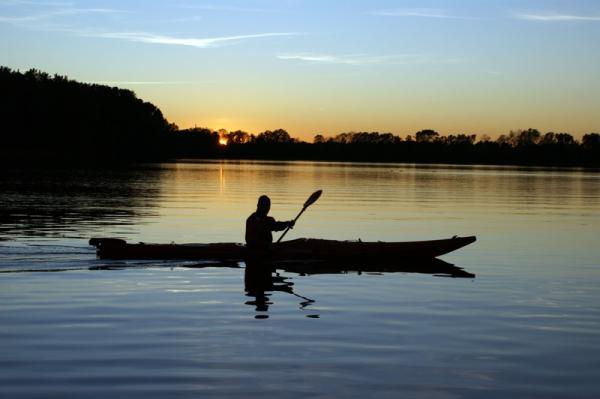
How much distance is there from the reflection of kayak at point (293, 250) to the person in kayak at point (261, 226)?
10.6 inches

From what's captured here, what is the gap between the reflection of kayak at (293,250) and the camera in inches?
699

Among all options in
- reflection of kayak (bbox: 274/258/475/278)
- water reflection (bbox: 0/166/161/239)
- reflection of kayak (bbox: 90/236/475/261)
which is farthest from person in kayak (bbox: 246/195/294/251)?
water reflection (bbox: 0/166/161/239)

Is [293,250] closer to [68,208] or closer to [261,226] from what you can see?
[261,226]

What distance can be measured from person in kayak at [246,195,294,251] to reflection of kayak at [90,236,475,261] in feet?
0.89

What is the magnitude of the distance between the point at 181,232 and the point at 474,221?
39.0 feet

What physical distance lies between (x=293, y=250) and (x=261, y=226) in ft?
3.19

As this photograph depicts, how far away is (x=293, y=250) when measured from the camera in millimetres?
18312

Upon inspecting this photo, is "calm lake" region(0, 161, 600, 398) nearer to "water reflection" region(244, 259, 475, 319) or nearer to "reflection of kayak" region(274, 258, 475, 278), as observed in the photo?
"water reflection" region(244, 259, 475, 319)

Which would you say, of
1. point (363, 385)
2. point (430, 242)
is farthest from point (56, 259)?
point (363, 385)

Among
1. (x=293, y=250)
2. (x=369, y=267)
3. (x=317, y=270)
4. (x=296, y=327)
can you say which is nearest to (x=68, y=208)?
(x=293, y=250)

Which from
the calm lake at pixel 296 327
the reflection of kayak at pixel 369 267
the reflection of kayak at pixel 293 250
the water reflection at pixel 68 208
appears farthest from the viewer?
the water reflection at pixel 68 208

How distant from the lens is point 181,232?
25.7 m

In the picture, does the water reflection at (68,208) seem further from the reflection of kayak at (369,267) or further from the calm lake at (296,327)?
the reflection of kayak at (369,267)

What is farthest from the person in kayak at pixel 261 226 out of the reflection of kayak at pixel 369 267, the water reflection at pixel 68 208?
the water reflection at pixel 68 208
